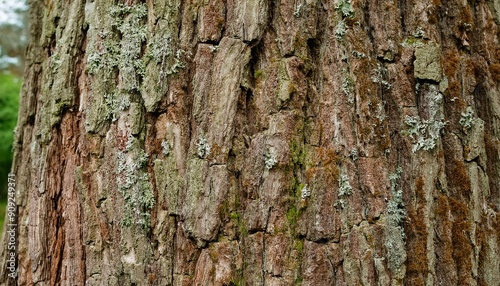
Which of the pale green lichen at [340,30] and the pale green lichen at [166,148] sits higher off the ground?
the pale green lichen at [340,30]

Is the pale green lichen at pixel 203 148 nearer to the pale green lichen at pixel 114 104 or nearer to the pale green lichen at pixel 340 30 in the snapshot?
the pale green lichen at pixel 114 104

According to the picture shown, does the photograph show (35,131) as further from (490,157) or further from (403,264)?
(490,157)

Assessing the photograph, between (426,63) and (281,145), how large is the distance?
69 cm

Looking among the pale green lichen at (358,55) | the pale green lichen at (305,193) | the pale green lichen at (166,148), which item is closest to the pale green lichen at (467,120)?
the pale green lichen at (358,55)

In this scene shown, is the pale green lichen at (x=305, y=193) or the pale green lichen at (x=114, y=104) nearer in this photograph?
the pale green lichen at (x=305, y=193)

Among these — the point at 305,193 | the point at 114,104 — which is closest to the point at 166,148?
the point at 114,104

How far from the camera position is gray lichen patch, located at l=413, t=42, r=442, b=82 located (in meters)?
2.03

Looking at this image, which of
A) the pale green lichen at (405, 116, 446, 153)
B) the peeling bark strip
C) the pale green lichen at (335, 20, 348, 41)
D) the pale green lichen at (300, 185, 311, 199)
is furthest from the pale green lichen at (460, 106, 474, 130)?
the pale green lichen at (300, 185, 311, 199)

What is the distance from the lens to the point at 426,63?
203 cm

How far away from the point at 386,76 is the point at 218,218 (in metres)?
0.88

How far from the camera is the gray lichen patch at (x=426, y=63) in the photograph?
6.67 feet

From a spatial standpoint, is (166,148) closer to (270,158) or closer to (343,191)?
(270,158)

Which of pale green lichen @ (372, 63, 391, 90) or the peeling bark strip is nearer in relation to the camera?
the peeling bark strip

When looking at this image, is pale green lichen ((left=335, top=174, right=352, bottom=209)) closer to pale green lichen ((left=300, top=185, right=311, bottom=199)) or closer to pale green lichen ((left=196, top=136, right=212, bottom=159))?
pale green lichen ((left=300, top=185, right=311, bottom=199))
